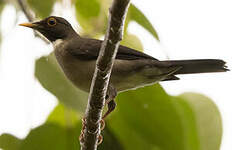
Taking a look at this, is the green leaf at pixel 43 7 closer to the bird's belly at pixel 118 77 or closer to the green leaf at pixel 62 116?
the bird's belly at pixel 118 77

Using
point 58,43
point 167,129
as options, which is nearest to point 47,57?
point 58,43

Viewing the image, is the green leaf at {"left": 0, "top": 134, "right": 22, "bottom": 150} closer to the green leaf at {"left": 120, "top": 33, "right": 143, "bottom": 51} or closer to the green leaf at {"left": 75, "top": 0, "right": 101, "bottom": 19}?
the green leaf at {"left": 120, "top": 33, "right": 143, "bottom": 51}

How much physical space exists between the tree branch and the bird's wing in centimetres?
123

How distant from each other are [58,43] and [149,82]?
1.28 metres

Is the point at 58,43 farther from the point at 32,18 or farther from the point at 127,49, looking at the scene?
the point at 127,49

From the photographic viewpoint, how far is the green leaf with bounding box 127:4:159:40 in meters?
4.04

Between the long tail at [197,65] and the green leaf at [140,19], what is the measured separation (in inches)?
21.2

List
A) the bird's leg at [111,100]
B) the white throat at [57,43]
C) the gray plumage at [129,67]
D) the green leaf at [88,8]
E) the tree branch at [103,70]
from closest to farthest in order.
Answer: the tree branch at [103,70]
the bird's leg at [111,100]
the gray plumage at [129,67]
the green leaf at [88,8]
the white throat at [57,43]

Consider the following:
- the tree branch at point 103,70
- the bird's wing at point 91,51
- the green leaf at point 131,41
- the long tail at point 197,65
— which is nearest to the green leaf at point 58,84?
the bird's wing at point 91,51

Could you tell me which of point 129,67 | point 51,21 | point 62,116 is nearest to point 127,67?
point 129,67

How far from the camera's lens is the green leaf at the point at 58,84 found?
4055mm

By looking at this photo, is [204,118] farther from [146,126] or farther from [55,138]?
[55,138]

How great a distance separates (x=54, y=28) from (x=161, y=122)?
2025mm

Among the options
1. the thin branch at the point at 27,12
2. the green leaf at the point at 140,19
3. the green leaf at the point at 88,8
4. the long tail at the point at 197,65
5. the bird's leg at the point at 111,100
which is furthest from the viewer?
the thin branch at the point at 27,12
